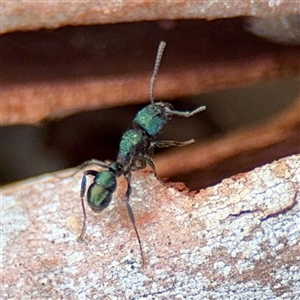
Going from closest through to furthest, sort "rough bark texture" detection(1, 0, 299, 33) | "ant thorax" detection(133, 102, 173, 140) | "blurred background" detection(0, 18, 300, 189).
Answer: "rough bark texture" detection(1, 0, 299, 33) < "blurred background" detection(0, 18, 300, 189) < "ant thorax" detection(133, 102, 173, 140)

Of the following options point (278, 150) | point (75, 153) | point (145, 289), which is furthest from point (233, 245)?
point (75, 153)

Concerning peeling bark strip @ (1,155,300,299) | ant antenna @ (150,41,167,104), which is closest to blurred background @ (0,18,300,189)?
ant antenna @ (150,41,167,104)

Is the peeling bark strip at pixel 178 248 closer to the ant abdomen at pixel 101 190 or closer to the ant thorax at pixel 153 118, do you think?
the ant abdomen at pixel 101 190

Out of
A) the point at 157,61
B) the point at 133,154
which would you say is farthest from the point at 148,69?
the point at 133,154

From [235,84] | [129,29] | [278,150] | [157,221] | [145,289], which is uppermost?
[129,29]

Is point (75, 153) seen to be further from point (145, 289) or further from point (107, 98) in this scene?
point (145, 289)

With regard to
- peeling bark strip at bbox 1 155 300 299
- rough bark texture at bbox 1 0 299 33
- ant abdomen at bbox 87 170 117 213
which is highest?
rough bark texture at bbox 1 0 299 33

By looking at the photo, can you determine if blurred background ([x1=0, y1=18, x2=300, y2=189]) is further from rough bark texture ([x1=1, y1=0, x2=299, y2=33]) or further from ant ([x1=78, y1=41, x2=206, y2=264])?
rough bark texture ([x1=1, y1=0, x2=299, y2=33])
